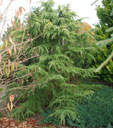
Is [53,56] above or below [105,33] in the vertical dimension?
below

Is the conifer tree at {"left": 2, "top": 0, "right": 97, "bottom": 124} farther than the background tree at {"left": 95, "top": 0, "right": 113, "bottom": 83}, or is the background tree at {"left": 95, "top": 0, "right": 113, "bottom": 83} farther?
the background tree at {"left": 95, "top": 0, "right": 113, "bottom": 83}

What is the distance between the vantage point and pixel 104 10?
23.3 feet

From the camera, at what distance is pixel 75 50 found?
17.5 ft

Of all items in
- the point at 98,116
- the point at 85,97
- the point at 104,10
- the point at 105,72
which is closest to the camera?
the point at 98,116

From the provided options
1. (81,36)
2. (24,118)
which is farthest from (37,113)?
(81,36)

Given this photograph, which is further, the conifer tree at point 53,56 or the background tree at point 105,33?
the background tree at point 105,33

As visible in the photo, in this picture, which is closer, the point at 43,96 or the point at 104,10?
the point at 43,96

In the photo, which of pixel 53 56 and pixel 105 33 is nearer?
pixel 53 56

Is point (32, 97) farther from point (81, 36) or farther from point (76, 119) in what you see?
point (81, 36)

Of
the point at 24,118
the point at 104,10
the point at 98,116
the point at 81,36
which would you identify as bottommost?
the point at 24,118

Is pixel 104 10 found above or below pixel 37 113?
above

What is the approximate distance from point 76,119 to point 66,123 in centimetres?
46

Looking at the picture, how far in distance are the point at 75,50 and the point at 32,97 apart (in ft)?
6.58

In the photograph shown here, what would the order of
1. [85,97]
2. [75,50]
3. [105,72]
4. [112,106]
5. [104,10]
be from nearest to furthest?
[112,106]
[85,97]
[75,50]
[105,72]
[104,10]
